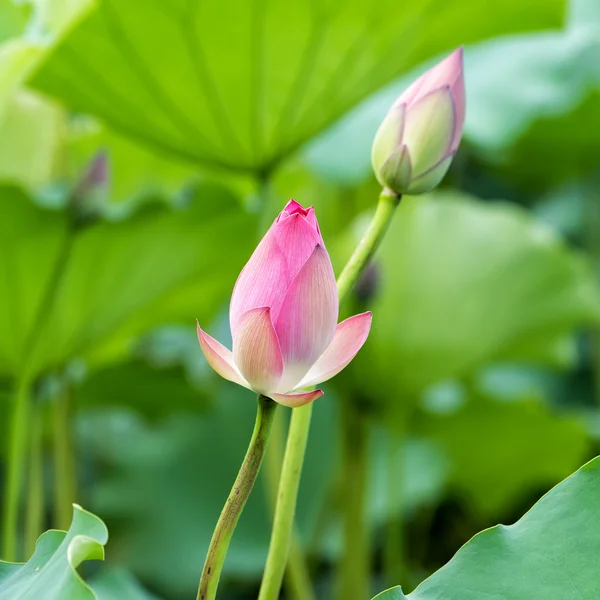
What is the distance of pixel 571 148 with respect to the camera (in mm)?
1545

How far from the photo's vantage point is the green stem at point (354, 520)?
105 centimetres

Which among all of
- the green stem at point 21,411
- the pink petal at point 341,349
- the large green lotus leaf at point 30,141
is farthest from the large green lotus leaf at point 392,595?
the large green lotus leaf at point 30,141

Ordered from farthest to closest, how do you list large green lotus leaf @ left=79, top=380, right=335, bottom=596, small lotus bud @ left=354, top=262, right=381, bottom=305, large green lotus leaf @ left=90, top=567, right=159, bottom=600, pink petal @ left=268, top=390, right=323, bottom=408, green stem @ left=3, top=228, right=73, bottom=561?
large green lotus leaf @ left=79, top=380, right=335, bottom=596 → small lotus bud @ left=354, top=262, right=381, bottom=305 → green stem @ left=3, top=228, right=73, bottom=561 → large green lotus leaf @ left=90, top=567, right=159, bottom=600 → pink petal @ left=268, top=390, right=323, bottom=408

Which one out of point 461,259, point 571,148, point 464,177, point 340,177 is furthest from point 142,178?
point 464,177

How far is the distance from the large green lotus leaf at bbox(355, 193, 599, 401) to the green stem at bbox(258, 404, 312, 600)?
68 centimetres

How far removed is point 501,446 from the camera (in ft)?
4.58

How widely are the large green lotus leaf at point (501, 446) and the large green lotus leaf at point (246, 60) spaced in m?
0.59

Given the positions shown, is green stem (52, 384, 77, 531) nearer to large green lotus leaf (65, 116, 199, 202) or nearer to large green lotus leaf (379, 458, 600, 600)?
large green lotus leaf (65, 116, 199, 202)

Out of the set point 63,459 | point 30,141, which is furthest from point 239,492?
point 30,141

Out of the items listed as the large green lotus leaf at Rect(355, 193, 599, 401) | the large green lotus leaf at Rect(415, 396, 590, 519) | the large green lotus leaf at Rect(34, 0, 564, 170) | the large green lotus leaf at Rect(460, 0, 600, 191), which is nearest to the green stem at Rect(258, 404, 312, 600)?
the large green lotus leaf at Rect(34, 0, 564, 170)

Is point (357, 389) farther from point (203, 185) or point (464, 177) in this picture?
point (464, 177)

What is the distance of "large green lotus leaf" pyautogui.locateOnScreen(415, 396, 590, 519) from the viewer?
1323 mm

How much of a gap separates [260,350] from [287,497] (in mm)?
111

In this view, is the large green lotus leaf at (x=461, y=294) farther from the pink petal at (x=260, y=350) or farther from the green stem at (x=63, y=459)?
the pink petal at (x=260, y=350)
